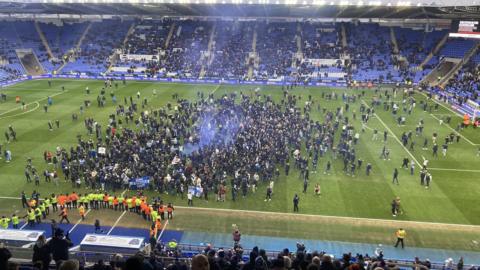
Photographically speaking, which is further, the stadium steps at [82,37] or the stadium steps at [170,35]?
the stadium steps at [82,37]

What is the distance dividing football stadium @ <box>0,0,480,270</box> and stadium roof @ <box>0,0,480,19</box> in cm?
44

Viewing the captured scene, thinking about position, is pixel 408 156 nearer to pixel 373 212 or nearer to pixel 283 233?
pixel 373 212

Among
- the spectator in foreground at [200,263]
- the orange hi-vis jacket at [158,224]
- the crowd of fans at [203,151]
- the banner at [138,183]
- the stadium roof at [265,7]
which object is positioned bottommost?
the orange hi-vis jacket at [158,224]

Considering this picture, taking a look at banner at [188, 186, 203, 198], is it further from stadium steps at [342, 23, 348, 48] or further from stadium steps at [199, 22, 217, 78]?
stadium steps at [342, 23, 348, 48]

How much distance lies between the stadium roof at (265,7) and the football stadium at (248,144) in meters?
0.44

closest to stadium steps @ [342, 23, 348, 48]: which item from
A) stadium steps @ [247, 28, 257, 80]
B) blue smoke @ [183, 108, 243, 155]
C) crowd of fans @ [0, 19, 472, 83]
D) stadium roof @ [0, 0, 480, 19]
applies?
crowd of fans @ [0, 19, 472, 83]

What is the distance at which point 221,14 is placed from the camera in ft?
223

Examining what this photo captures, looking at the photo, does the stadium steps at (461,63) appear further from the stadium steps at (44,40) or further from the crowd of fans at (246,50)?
the stadium steps at (44,40)

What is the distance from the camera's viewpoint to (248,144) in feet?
89.8

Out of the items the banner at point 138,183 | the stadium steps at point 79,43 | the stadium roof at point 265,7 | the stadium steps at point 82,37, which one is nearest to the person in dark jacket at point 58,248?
the banner at point 138,183

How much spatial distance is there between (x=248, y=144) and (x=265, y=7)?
1504 inches

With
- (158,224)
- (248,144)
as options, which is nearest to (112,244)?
(158,224)

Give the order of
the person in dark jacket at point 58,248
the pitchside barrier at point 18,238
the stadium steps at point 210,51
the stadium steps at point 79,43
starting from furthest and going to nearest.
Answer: the stadium steps at point 79,43 < the stadium steps at point 210,51 < the pitchside barrier at point 18,238 < the person in dark jacket at point 58,248

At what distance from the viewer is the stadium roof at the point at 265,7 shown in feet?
170
